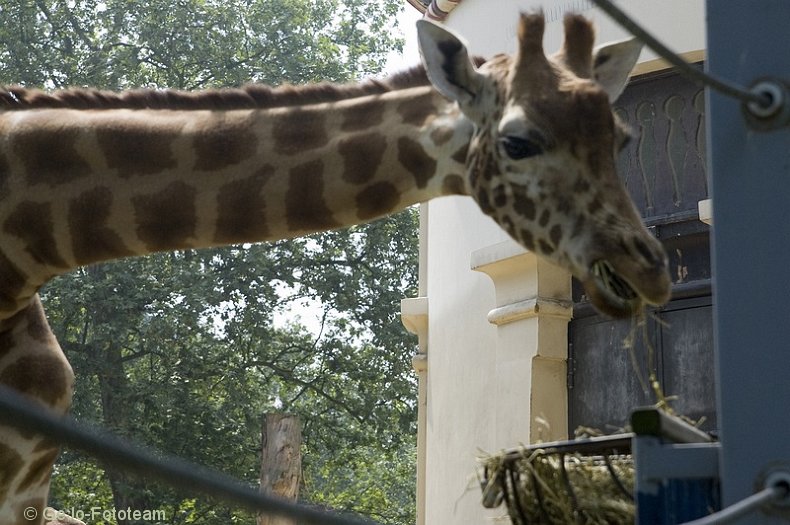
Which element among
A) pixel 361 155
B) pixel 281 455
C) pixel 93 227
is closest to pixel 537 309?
pixel 281 455

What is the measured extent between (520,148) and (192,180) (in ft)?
3.89

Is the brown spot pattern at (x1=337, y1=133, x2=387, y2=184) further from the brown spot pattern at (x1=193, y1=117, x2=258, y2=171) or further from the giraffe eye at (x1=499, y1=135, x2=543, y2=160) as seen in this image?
the giraffe eye at (x1=499, y1=135, x2=543, y2=160)

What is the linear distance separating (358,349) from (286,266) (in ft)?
7.12

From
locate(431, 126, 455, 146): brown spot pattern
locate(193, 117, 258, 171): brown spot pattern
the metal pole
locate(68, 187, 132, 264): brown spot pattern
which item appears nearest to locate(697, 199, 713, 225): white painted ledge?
locate(431, 126, 455, 146): brown spot pattern

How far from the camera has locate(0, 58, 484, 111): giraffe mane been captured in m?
4.68

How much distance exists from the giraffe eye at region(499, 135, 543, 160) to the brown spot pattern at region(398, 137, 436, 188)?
0.36 metres

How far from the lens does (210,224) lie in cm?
442

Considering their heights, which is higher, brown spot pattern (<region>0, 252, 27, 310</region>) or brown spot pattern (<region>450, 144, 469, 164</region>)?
brown spot pattern (<region>450, 144, 469, 164</region>)

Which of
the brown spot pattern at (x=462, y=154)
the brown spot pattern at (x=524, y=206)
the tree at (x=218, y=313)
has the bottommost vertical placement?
the brown spot pattern at (x=524, y=206)

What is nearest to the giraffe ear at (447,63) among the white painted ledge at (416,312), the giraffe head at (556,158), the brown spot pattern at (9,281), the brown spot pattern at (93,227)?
the giraffe head at (556,158)

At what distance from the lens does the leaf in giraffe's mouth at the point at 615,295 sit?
152 inches

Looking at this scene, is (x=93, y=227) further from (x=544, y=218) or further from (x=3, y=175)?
(x=544, y=218)

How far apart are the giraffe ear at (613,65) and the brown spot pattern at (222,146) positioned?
4.67 ft

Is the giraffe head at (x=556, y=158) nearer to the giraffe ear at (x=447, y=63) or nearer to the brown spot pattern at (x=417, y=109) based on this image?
the giraffe ear at (x=447, y=63)
